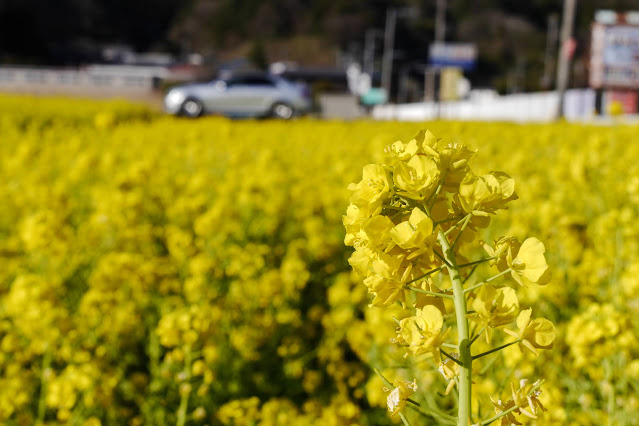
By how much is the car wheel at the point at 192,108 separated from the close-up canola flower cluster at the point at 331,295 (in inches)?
572

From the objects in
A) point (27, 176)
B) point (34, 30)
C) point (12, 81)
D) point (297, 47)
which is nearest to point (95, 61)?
point (34, 30)

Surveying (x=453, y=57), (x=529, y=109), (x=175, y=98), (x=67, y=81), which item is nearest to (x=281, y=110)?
(x=175, y=98)

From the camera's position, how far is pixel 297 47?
101 meters

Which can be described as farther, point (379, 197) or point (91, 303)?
point (91, 303)

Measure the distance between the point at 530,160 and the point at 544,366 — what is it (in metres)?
3.48

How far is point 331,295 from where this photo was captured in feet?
10.4

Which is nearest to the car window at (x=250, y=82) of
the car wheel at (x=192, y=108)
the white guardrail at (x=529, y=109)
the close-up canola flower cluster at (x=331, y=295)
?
the car wheel at (x=192, y=108)

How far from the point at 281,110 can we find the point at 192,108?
→ 235 centimetres

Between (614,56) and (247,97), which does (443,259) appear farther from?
(614,56)

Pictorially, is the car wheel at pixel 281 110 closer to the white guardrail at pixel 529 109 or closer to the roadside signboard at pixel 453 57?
the white guardrail at pixel 529 109

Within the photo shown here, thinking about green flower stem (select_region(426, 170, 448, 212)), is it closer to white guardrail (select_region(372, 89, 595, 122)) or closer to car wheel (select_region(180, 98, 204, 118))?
car wheel (select_region(180, 98, 204, 118))

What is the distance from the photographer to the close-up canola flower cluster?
79cm

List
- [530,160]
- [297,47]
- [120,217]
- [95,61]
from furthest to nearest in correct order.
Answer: [297,47] < [95,61] < [530,160] < [120,217]

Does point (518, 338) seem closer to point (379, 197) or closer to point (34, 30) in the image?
point (379, 197)
